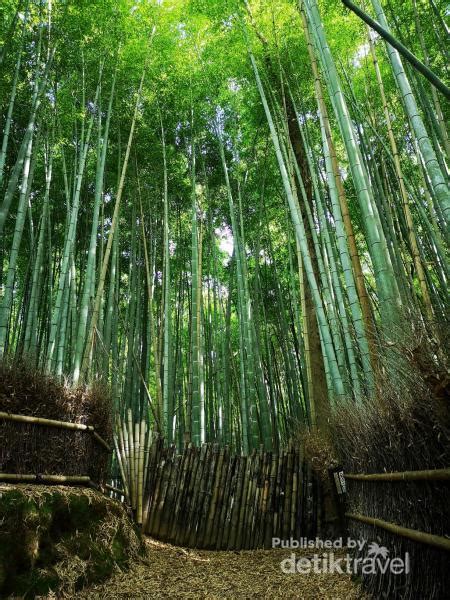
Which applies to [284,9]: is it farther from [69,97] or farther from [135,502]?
[135,502]

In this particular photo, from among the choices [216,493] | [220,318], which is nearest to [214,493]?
[216,493]

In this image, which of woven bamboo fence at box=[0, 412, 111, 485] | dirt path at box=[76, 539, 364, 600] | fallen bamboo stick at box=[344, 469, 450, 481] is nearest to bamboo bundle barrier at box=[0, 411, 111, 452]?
woven bamboo fence at box=[0, 412, 111, 485]

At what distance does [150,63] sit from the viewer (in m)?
5.46

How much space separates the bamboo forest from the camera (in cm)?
165

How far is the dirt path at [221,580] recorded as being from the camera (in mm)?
2074

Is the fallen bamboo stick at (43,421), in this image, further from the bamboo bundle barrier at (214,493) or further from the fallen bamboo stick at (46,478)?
the bamboo bundle barrier at (214,493)

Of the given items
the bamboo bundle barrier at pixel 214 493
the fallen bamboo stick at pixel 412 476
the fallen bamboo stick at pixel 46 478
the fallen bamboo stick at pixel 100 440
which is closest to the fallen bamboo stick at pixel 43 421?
the fallen bamboo stick at pixel 100 440

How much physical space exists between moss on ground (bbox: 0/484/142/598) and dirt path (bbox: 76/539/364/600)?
0.12m

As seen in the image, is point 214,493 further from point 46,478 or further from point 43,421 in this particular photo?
point 43,421

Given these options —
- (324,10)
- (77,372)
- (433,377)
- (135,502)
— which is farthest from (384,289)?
(324,10)

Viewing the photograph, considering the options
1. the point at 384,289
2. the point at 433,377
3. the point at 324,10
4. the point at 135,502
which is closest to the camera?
the point at 433,377

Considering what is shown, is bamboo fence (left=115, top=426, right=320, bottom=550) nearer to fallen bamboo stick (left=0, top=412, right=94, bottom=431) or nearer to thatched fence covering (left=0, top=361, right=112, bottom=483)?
thatched fence covering (left=0, top=361, right=112, bottom=483)

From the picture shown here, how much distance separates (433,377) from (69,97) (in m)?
5.56

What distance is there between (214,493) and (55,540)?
182 cm
